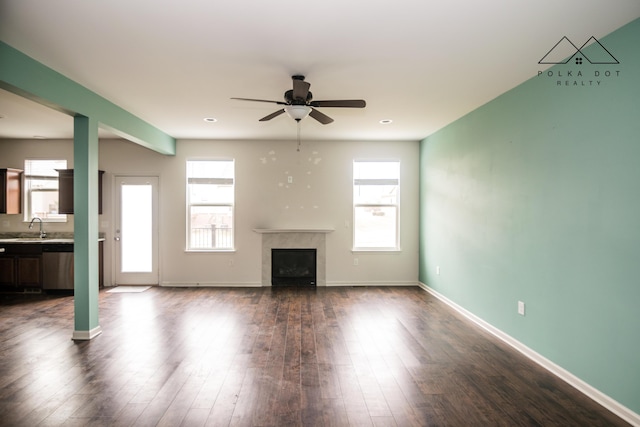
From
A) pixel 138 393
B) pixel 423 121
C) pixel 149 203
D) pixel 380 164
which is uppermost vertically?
pixel 423 121

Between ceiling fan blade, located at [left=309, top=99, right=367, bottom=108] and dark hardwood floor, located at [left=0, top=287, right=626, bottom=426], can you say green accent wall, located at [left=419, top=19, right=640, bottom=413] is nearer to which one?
dark hardwood floor, located at [left=0, top=287, right=626, bottom=426]

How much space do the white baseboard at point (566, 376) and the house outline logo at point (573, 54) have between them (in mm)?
2371

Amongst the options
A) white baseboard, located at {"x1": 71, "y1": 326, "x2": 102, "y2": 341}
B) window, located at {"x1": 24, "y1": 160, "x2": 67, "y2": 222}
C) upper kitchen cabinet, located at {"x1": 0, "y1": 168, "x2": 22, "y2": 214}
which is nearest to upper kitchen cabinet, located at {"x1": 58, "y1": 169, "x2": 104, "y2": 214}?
window, located at {"x1": 24, "y1": 160, "x2": 67, "y2": 222}

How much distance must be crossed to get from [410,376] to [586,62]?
2823 millimetres

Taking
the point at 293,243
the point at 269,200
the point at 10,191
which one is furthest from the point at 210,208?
the point at 10,191

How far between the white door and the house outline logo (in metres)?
6.03

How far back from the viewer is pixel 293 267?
261 inches

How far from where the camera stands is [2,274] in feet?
19.2

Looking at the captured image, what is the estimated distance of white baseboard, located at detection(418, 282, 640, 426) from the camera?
245 cm

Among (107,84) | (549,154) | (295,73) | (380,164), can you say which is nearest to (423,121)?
(380,164)

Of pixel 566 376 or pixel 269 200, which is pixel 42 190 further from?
pixel 566 376

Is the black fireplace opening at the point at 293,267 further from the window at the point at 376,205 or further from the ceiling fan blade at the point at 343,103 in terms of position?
the ceiling fan blade at the point at 343,103

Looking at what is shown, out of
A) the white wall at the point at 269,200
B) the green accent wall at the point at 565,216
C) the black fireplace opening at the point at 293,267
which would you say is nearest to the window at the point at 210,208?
the white wall at the point at 269,200

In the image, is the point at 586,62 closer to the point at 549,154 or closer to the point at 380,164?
the point at 549,154
